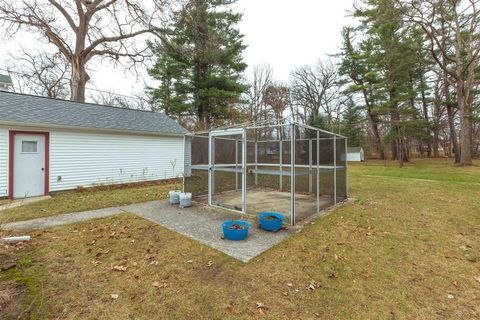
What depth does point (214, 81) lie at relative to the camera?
53.8 feet

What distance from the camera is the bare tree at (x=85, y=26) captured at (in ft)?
41.0

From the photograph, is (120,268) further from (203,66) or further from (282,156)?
(203,66)

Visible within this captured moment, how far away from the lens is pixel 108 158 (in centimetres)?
1001

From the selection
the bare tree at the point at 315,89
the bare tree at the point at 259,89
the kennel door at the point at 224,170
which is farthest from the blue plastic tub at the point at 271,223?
the bare tree at the point at 315,89

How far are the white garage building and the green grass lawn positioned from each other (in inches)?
200

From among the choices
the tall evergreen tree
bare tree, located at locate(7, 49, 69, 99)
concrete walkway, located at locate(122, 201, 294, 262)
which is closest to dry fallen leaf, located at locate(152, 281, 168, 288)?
concrete walkway, located at locate(122, 201, 294, 262)

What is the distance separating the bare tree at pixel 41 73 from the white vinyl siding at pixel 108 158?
404 inches

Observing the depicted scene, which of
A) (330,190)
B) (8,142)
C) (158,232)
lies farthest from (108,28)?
(330,190)

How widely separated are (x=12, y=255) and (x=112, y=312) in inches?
95.6

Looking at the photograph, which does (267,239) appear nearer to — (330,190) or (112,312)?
(112,312)

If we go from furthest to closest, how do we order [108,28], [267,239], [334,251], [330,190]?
[108,28] → [330,190] → [267,239] → [334,251]

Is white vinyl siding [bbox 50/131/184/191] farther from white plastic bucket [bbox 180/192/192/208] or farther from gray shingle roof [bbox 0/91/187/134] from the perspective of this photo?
white plastic bucket [bbox 180/192/192/208]

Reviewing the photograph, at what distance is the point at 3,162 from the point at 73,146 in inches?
81.0

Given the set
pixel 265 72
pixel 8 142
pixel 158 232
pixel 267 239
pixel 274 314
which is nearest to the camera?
pixel 274 314
